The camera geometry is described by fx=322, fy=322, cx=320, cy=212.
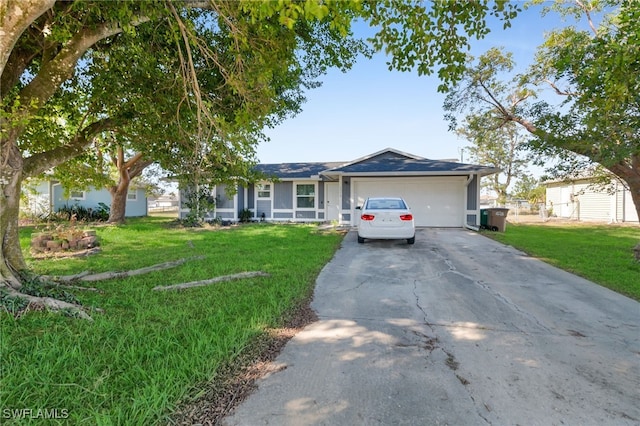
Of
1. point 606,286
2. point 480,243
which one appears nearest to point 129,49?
point 606,286

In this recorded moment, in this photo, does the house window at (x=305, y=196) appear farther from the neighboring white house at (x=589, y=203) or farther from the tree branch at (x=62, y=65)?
the tree branch at (x=62, y=65)

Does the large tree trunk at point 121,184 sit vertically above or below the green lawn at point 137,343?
above

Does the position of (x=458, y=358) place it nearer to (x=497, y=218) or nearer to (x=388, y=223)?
(x=388, y=223)

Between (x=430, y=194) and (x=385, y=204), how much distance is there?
535cm

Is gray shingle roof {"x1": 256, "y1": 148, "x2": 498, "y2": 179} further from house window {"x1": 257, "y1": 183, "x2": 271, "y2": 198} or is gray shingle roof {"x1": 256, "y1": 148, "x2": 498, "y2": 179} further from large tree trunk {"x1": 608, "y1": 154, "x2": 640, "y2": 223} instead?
large tree trunk {"x1": 608, "y1": 154, "x2": 640, "y2": 223}

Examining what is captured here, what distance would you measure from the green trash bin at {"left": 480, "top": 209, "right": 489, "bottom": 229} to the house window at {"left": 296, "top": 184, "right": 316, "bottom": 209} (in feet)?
27.1

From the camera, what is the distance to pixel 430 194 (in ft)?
45.5

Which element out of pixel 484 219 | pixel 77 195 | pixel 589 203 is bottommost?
pixel 484 219

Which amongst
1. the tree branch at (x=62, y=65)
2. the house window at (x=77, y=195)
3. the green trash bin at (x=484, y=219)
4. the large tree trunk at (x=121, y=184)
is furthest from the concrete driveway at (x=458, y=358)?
the house window at (x=77, y=195)

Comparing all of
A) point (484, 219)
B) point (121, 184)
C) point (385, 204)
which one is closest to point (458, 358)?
point (385, 204)

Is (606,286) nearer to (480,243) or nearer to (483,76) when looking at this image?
(480,243)

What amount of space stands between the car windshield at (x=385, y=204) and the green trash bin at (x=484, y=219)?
613 centimetres

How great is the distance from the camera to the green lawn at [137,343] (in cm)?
205

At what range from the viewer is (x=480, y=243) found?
957 cm
